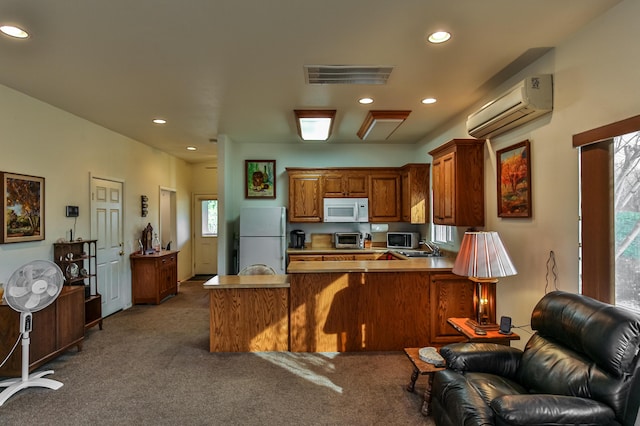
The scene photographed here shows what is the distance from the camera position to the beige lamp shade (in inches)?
103

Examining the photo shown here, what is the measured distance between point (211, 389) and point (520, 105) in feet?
11.1

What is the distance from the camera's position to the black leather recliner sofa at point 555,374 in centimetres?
161

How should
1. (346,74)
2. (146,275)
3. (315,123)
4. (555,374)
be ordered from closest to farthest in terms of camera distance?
1. (555,374)
2. (346,74)
3. (315,123)
4. (146,275)

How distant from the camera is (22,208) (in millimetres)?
3484

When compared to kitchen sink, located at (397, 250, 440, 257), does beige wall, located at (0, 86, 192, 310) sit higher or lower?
higher

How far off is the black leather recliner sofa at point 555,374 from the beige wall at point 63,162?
13.2ft

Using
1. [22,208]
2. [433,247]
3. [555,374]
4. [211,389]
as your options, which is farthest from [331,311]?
[22,208]

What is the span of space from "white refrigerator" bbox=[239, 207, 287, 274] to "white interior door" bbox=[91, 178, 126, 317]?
1.85 meters

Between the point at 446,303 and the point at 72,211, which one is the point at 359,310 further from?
the point at 72,211

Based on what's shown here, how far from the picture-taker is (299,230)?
6.14 meters

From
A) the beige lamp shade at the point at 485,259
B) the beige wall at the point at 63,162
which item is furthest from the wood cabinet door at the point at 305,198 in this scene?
the beige lamp shade at the point at 485,259

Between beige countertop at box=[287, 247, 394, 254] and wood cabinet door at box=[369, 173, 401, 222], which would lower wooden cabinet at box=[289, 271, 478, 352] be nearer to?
beige countertop at box=[287, 247, 394, 254]

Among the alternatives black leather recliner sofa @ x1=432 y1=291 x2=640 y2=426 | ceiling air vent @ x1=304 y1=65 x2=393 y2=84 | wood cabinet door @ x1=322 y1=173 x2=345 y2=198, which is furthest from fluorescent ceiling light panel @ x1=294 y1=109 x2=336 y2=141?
black leather recliner sofa @ x1=432 y1=291 x2=640 y2=426

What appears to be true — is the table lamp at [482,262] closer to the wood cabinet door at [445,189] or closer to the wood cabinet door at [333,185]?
the wood cabinet door at [445,189]
